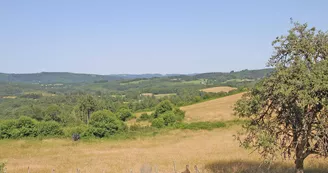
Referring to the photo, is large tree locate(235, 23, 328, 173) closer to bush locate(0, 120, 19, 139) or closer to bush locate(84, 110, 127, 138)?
bush locate(84, 110, 127, 138)

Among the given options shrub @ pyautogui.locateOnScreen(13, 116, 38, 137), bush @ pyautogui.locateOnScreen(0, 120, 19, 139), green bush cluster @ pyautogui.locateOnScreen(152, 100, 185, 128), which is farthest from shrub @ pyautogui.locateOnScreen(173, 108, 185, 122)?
bush @ pyautogui.locateOnScreen(0, 120, 19, 139)

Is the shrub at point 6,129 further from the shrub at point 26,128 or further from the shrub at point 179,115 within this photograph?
the shrub at point 179,115

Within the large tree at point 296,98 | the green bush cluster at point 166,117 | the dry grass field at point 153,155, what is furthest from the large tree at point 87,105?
the large tree at point 296,98

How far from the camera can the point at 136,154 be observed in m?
34.2

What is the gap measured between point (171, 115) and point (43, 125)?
27518 millimetres

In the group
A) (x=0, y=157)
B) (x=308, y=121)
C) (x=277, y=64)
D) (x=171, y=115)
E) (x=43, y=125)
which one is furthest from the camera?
(x=171, y=115)

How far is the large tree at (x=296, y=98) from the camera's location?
11.7 metres

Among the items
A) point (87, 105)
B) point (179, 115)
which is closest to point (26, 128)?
point (179, 115)

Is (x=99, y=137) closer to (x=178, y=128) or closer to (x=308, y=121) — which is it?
(x=178, y=128)

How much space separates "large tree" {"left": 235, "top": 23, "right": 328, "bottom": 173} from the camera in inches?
462

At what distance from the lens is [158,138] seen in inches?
1971

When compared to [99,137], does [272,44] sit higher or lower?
higher

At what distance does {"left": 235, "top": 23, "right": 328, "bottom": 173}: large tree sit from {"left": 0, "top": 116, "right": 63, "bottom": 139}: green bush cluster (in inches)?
2145

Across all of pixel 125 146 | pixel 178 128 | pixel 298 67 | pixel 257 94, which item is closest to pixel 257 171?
pixel 257 94
